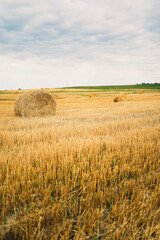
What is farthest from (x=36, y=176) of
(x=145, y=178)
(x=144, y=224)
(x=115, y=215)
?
(x=145, y=178)

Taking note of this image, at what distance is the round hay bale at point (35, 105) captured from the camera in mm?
11694

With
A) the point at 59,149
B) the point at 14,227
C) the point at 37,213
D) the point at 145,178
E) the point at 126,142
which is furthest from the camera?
the point at 126,142

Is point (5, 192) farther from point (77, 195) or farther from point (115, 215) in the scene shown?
point (115, 215)

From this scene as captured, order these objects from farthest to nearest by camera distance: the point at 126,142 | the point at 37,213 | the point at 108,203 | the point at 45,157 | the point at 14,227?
the point at 126,142 → the point at 45,157 → the point at 108,203 → the point at 37,213 → the point at 14,227

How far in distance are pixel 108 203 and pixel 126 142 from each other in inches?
101

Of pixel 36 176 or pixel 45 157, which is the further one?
pixel 45 157

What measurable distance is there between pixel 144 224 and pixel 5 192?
1729 mm

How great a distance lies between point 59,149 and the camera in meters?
3.80

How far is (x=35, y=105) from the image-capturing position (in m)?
11.9

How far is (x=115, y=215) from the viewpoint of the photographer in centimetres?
203

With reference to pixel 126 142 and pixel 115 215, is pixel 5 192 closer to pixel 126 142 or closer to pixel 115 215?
pixel 115 215

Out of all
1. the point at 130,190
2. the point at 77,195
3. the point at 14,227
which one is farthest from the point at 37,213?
the point at 130,190

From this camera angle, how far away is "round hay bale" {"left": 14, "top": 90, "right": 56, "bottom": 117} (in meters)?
11.7

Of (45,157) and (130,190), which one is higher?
(45,157)
